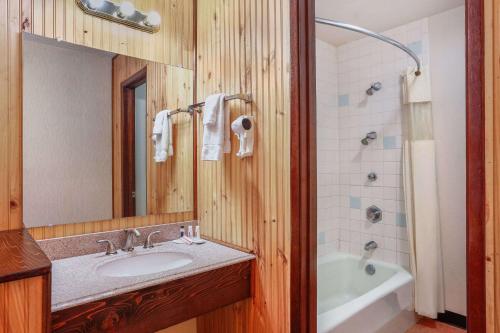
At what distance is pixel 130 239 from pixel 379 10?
2.40 m

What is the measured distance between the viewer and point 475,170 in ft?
2.86

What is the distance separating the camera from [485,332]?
2.80 ft

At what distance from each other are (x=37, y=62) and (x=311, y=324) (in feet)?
5.84

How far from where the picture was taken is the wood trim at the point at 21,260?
0.76 meters

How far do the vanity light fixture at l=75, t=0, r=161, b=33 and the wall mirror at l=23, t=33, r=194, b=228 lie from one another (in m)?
0.19

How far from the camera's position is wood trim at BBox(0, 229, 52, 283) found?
76 cm

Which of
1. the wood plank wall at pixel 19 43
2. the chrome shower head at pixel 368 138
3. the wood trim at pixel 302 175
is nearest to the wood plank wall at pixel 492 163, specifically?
the wood trim at pixel 302 175

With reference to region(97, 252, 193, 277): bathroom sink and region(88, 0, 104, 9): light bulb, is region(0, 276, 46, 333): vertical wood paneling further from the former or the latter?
region(88, 0, 104, 9): light bulb

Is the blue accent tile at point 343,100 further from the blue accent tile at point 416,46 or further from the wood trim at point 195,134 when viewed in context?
the wood trim at point 195,134

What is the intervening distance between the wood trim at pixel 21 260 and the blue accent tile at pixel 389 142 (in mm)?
2607

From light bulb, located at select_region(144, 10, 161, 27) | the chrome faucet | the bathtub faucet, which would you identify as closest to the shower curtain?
the bathtub faucet

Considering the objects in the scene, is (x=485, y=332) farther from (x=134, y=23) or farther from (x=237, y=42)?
(x=134, y=23)

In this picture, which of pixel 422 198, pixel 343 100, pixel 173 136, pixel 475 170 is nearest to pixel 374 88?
pixel 343 100

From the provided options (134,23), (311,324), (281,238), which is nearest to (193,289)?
(281,238)
